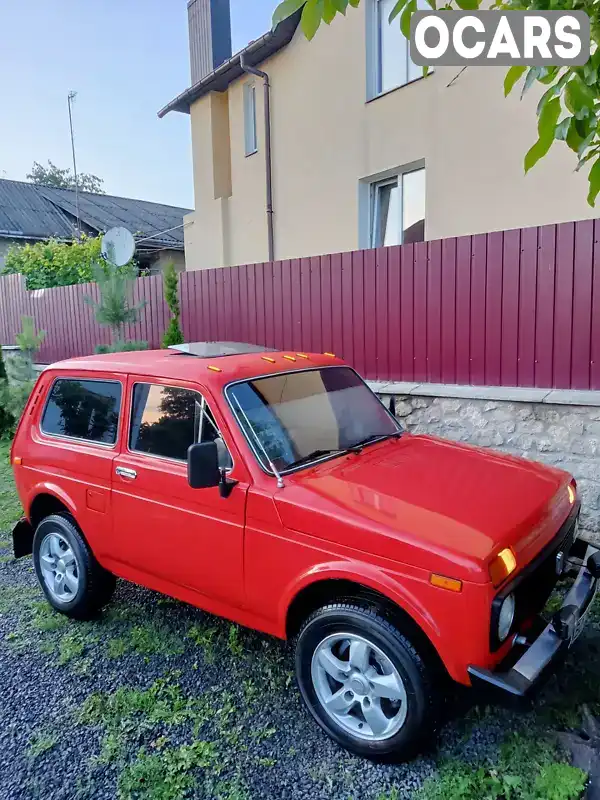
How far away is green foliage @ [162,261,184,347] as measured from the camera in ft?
27.4

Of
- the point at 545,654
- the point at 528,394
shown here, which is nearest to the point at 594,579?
the point at 545,654

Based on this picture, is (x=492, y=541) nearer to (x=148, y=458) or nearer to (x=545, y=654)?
(x=545, y=654)

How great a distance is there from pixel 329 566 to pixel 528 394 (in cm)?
334

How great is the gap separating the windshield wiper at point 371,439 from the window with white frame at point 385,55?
725 cm

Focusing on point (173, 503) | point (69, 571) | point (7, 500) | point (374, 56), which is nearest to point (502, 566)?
point (173, 503)

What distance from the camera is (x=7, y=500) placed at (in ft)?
21.5

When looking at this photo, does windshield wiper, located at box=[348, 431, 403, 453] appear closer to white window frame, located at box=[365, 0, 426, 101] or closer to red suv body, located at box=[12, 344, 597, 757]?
red suv body, located at box=[12, 344, 597, 757]

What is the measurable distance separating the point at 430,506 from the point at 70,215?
25.3 metres

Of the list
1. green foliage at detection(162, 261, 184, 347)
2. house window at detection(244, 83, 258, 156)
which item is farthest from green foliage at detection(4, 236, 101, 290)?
green foliage at detection(162, 261, 184, 347)

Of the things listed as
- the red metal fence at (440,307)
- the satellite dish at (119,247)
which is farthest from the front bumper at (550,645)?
the satellite dish at (119,247)

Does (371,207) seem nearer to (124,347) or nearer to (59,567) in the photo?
(124,347)

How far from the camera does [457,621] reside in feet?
7.13

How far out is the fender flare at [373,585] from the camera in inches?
88.1

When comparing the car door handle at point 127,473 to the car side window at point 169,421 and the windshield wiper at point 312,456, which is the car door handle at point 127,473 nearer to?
the car side window at point 169,421
